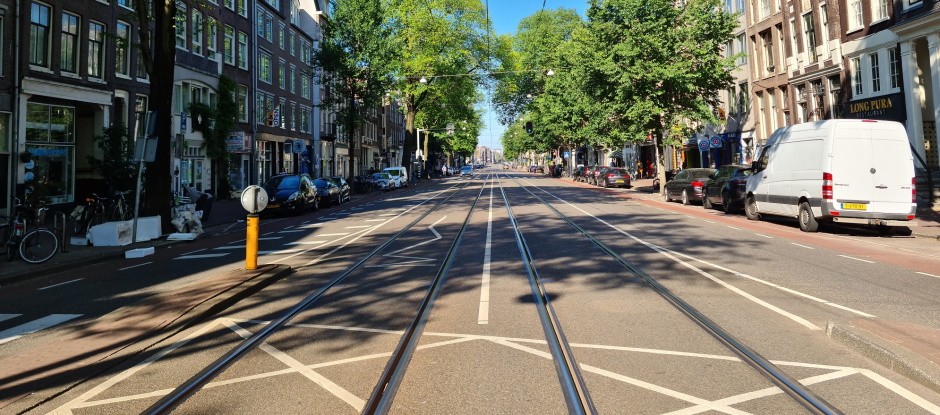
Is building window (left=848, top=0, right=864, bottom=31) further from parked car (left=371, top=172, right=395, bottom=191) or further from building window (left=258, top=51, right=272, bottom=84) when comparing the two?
building window (left=258, top=51, right=272, bottom=84)

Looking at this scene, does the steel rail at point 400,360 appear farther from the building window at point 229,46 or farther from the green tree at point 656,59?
the building window at point 229,46

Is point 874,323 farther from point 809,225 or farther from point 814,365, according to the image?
point 809,225

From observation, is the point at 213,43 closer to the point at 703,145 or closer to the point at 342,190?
the point at 342,190

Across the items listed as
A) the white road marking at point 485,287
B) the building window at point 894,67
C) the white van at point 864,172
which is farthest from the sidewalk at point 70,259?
the building window at point 894,67

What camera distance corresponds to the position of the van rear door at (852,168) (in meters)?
13.4

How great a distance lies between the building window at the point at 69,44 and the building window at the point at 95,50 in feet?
1.88

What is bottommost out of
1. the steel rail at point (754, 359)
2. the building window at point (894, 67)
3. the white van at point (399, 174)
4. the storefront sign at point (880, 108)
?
the steel rail at point (754, 359)

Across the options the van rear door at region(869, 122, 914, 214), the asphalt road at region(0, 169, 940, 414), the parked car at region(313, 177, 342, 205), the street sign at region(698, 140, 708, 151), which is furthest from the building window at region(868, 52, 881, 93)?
the parked car at region(313, 177, 342, 205)

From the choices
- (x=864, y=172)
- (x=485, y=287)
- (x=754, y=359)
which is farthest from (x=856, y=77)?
(x=754, y=359)

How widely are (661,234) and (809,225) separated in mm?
4020

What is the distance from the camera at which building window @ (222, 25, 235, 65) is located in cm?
3266

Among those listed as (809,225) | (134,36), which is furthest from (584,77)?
(134,36)

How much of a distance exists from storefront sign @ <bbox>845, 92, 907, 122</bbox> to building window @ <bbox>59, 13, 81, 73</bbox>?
30779 mm

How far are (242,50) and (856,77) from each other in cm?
3208
